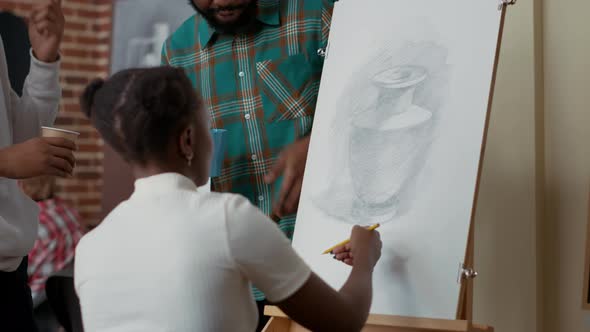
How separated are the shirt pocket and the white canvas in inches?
5.5

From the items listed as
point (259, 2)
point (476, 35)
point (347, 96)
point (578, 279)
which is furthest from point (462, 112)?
point (578, 279)

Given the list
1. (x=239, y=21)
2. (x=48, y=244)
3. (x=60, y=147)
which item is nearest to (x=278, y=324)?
(x=60, y=147)

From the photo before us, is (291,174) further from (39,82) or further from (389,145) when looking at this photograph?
(39,82)

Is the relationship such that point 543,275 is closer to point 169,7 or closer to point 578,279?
point 578,279

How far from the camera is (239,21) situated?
91.9 inches

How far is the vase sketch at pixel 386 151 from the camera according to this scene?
6.26ft

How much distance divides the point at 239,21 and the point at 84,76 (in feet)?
10.0

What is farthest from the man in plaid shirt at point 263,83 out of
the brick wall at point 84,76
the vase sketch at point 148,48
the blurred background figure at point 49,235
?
the brick wall at point 84,76

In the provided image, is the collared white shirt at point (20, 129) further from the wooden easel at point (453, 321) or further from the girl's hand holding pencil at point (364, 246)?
the girl's hand holding pencil at point (364, 246)

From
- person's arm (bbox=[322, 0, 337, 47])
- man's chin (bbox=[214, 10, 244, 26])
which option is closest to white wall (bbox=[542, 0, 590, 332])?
person's arm (bbox=[322, 0, 337, 47])

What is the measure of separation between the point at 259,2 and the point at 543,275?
135 cm

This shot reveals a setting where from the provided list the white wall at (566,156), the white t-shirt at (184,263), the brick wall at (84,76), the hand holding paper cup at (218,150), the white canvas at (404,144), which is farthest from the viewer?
the brick wall at (84,76)

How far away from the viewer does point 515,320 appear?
8.55 ft

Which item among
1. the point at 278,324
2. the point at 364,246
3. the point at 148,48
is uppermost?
the point at 148,48
